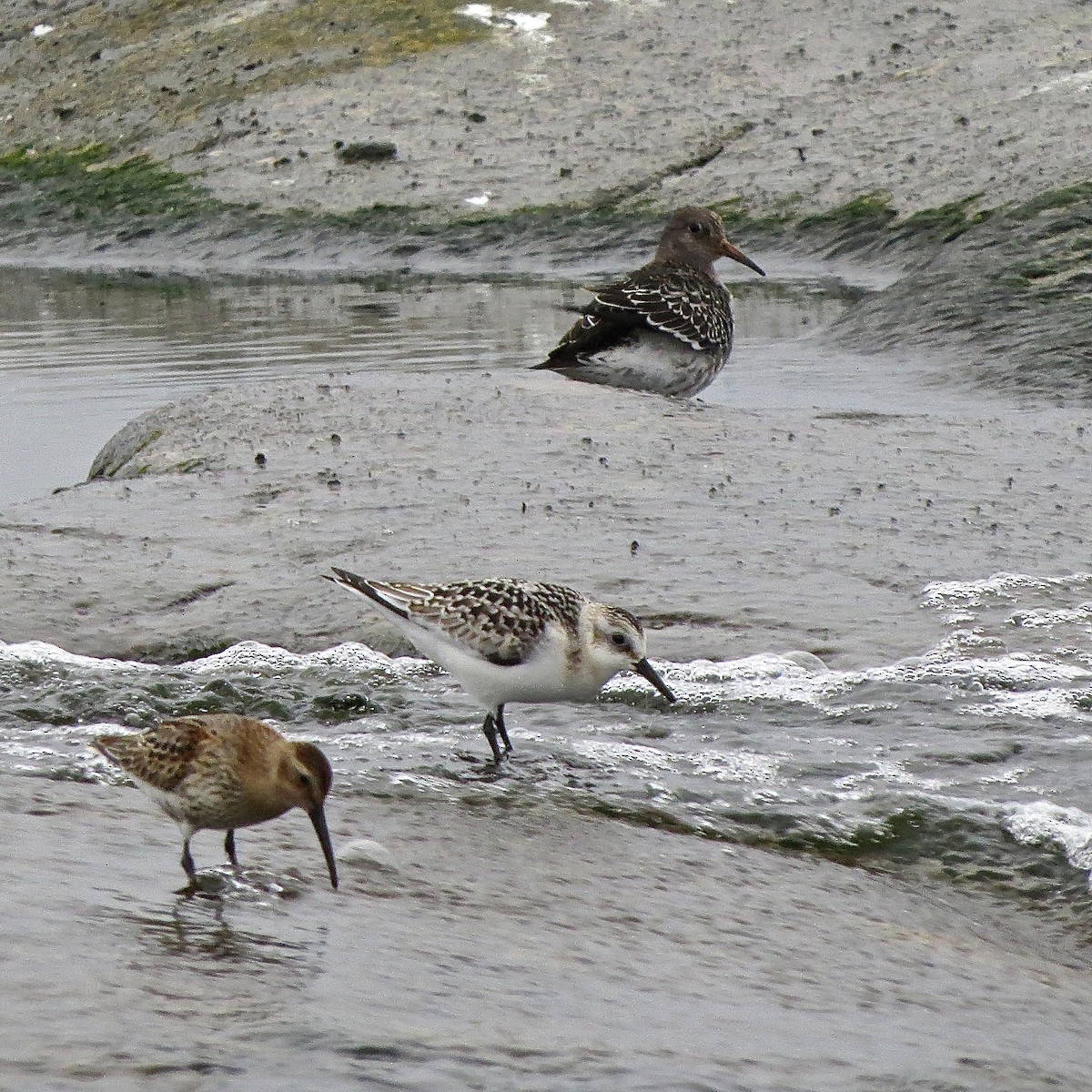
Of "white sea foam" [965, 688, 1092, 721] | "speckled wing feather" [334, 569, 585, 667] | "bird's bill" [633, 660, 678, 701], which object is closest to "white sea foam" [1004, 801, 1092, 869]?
"white sea foam" [965, 688, 1092, 721]

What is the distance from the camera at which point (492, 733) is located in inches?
273

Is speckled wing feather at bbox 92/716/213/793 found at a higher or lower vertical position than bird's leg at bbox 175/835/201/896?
higher

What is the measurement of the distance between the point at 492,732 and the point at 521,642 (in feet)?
1.23

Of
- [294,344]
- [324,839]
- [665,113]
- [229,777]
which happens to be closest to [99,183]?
[665,113]

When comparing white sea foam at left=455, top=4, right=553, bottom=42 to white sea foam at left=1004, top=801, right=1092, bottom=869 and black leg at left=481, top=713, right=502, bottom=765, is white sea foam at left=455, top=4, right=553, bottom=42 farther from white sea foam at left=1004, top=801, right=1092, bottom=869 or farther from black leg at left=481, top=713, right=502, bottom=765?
white sea foam at left=1004, top=801, right=1092, bottom=869

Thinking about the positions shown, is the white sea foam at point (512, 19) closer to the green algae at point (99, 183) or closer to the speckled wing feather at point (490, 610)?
the green algae at point (99, 183)

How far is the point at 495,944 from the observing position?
496 cm

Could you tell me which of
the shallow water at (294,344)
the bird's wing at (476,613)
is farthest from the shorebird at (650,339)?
the bird's wing at (476,613)

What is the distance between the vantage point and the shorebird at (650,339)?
12805mm

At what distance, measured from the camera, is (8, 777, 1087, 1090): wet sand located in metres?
4.03

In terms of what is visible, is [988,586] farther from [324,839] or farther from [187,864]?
[187,864]

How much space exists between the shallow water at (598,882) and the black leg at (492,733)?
68mm

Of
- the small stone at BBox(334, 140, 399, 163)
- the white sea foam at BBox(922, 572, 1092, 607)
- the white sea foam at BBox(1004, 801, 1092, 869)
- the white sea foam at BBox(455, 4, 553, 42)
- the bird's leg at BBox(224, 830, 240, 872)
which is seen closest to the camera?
the bird's leg at BBox(224, 830, 240, 872)

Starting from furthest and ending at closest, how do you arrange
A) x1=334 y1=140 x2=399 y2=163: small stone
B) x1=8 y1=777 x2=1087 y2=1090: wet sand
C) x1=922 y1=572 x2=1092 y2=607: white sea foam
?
x1=334 y1=140 x2=399 y2=163: small stone
x1=922 y1=572 x2=1092 y2=607: white sea foam
x1=8 y1=777 x2=1087 y2=1090: wet sand
